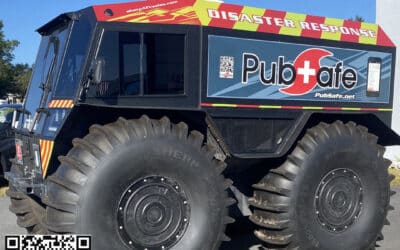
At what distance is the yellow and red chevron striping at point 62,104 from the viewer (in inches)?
162

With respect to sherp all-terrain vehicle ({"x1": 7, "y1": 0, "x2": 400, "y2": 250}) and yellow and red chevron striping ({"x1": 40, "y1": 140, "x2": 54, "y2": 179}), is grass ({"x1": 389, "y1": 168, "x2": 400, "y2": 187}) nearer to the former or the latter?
sherp all-terrain vehicle ({"x1": 7, "y1": 0, "x2": 400, "y2": 250})

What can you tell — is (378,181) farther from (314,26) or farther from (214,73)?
(214,73)

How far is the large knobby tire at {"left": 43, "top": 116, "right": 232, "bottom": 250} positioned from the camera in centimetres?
378

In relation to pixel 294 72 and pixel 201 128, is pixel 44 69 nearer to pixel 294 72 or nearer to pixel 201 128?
pixel 201 128

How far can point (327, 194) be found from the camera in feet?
16.4

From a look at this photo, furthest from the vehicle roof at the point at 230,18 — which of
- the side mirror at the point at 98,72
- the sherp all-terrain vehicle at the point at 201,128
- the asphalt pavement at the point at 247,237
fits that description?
the asphalt pavement at the point at 247,237

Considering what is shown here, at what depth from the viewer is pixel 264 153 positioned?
4812 millimetres

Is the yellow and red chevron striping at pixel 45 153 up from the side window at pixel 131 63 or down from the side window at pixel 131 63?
down

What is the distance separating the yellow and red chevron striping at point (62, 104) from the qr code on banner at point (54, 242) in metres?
1.04

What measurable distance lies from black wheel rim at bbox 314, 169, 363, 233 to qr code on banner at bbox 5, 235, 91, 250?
7.61 feet

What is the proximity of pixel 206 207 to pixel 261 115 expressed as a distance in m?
1.09

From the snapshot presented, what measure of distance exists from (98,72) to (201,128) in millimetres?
1138

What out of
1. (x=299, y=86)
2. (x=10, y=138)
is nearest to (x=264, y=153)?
(x=299, y=86)

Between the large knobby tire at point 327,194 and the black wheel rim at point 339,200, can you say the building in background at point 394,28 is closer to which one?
the large knobby tire at point 327,194
